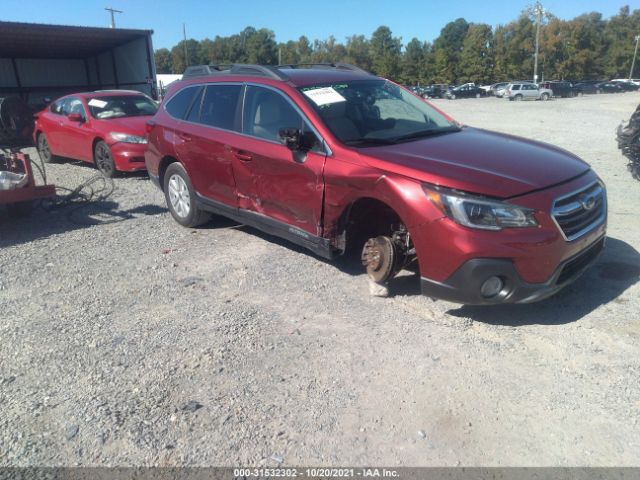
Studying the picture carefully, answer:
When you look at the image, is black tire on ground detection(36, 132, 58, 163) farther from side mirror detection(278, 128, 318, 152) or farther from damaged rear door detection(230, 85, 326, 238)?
side mirror detection(278, 128, 318, 152)

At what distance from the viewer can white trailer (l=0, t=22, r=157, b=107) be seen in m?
17.4

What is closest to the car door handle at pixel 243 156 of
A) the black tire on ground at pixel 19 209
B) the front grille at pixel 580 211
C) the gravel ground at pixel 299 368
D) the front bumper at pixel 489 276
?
the gravel ground at pixel 299 368

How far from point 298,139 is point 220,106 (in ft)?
5.20

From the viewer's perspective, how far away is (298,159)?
14.5 ft

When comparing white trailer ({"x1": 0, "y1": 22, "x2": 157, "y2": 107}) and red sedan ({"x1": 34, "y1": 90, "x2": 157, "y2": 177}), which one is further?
white trailer ({"x1": 0, "y1": 22, "x2": 157, "y2": 107})

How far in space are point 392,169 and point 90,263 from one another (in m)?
3.35

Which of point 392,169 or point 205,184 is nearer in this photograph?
point 392,169

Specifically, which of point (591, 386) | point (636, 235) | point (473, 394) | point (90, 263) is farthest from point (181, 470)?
point (636, 235)

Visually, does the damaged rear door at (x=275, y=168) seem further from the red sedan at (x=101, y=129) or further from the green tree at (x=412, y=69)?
the green tree at (x=412, y=69)

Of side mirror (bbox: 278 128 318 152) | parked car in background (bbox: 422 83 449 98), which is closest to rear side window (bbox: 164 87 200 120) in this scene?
side mirror (bbox: 278 128 318 152)

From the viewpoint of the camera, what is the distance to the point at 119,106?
10195 mm

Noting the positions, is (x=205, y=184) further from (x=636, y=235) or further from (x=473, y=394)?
(x=636, y=235)

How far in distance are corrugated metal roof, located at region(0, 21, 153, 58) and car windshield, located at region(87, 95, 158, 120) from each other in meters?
7.92

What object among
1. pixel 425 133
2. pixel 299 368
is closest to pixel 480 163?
pixel 425 133
